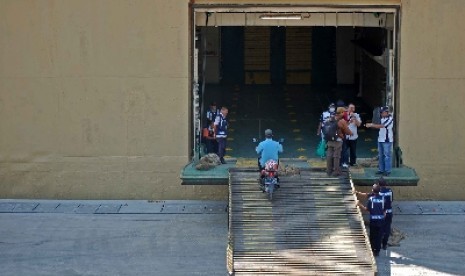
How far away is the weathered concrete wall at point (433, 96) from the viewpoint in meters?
23.7

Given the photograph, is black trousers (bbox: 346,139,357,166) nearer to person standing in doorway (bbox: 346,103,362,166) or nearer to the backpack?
person standing in doorway (bbox: 346,103,362,166)

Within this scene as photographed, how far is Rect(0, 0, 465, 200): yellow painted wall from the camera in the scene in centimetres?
2380

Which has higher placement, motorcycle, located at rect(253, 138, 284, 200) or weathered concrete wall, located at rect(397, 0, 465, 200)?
weathered concrete wall, located at rect(397, 0, 465, 200)

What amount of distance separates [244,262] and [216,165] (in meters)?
4.58

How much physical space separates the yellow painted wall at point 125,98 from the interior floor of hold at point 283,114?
2.04 metres

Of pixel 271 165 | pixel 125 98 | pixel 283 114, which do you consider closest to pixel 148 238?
pixel 271 165

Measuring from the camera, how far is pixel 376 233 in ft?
67.1

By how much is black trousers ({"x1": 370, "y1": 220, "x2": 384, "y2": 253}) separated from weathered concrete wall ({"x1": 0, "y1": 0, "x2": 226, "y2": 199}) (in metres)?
5.12

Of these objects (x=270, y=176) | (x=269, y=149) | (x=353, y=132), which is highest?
(x=353, y=132)

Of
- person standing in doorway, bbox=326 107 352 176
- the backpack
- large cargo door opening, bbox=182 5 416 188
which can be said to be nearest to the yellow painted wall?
large cargo door opening, bbox=182 5 416 188

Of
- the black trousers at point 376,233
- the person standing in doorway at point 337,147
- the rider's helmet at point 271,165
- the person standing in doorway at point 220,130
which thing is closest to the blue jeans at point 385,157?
the person standing in doorway at point 337,147

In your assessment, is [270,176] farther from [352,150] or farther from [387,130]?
[387,130]

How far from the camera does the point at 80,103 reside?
2417 centimetres

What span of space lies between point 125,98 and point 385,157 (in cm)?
655
